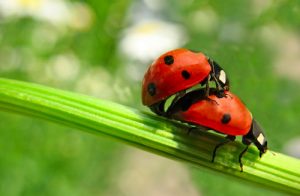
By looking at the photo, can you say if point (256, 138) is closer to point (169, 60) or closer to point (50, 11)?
point (169, 60)

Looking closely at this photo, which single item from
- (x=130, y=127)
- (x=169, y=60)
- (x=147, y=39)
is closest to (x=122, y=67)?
(x=147, y=39)

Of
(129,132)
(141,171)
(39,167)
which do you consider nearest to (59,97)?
(129,132)

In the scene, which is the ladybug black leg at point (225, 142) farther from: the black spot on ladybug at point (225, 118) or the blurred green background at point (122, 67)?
the blurred green background at point (122, 67)

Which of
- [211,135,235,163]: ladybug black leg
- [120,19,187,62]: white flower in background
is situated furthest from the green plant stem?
[120,19,187,62]: white flower in background

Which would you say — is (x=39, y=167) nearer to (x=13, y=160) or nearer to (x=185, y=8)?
(x=13, y=160)

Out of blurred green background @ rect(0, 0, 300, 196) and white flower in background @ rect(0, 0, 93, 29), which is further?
white flower in background @ rect(0, 0, 93, 29)

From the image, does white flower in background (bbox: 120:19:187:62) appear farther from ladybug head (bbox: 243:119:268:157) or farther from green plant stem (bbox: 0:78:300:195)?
green plant stem (bbox: 0:78:300:195)
